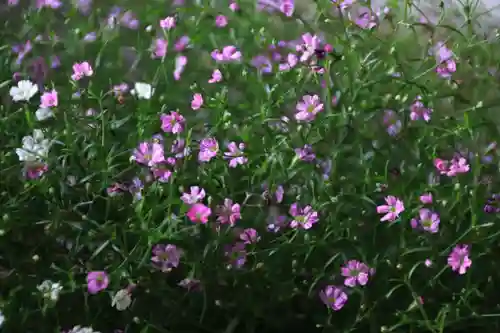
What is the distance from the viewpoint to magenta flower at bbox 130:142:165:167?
135 centimetres

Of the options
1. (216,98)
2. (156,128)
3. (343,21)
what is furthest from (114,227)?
(343,21)

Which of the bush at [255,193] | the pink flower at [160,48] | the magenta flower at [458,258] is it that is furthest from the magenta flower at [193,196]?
the magenta flower at [458,258]

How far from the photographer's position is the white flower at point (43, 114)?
1413 mm

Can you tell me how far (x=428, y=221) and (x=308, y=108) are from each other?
30 centimetres

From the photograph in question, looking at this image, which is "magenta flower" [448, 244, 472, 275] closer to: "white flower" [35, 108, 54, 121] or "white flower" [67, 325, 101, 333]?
"white flower" [67, 325, 101, 333]

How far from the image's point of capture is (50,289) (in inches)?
52.0

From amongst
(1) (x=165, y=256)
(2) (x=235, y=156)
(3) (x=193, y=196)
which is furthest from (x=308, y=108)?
(1) (x=165, y=256)

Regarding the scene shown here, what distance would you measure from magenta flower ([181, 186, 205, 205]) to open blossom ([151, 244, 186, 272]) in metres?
0.08

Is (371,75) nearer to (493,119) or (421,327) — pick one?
(493,119)

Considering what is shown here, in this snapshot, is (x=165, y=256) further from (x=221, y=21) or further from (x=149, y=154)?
(x=221, y=21)

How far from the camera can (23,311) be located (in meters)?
1.34

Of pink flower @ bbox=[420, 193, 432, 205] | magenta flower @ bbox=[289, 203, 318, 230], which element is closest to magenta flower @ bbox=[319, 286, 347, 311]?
magenta flower @ bbox=[289, 203, 318, 230]

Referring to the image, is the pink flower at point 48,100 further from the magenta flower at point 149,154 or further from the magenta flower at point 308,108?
the magenta flower at point 308,108

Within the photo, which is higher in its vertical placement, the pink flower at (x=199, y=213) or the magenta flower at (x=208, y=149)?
the magenta flower at (x=208, y=149)
